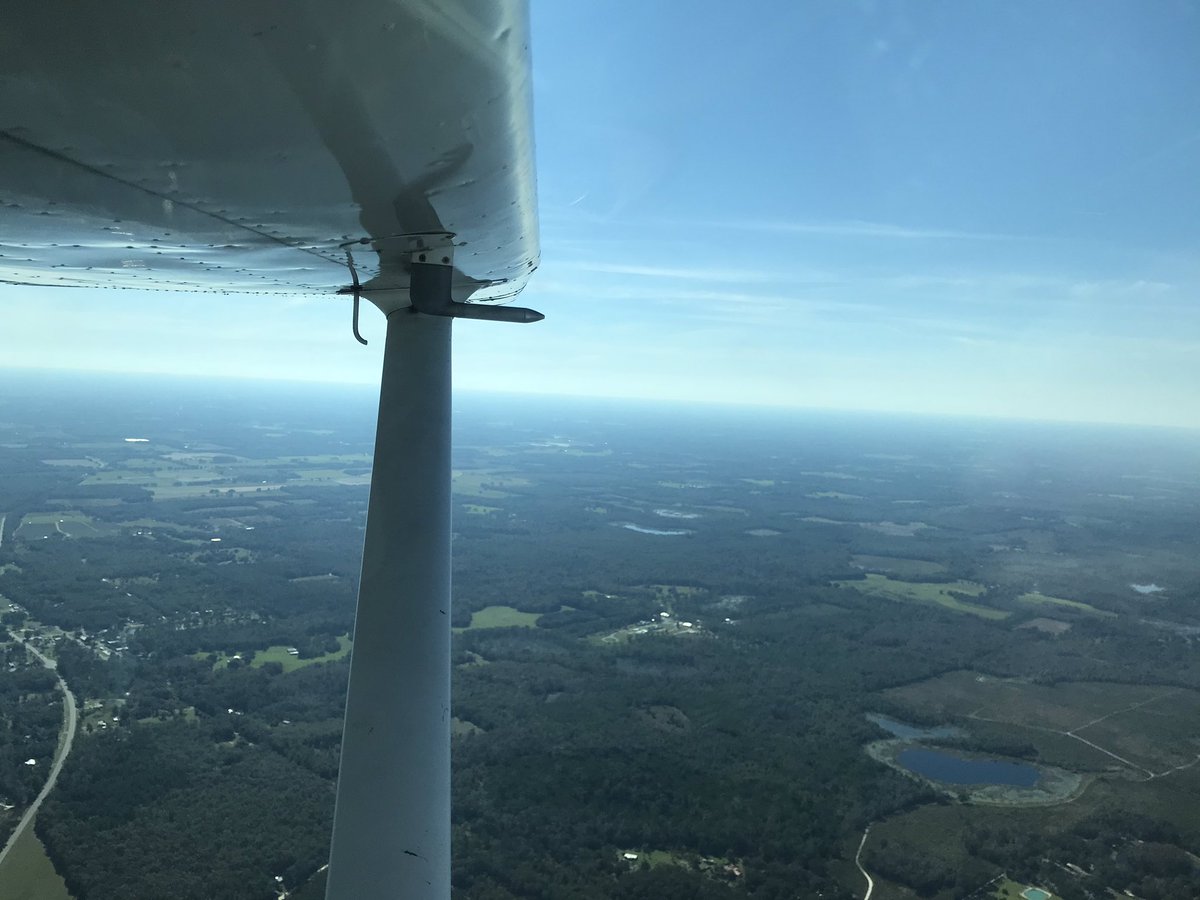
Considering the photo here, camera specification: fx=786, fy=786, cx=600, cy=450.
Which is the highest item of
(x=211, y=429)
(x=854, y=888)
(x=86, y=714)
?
(x=211, y=429)

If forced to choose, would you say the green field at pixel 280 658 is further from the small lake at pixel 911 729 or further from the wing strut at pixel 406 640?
the wing strut at pixel 406 640

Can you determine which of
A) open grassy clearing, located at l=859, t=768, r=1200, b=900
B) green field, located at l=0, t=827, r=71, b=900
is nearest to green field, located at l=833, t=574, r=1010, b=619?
open grassy clearing, located at l=859, t=768, r=1200, b=900

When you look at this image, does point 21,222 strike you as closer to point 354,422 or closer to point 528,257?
point 528,257

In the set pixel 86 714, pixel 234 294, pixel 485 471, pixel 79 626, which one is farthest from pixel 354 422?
pixel 234 294

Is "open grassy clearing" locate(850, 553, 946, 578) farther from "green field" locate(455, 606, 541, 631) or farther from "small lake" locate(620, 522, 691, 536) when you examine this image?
"green field" locate(455, 606, 541, 631)

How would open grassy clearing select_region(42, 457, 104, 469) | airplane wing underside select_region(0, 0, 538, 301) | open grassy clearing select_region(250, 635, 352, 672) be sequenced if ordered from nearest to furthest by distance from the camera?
airplane wing underside select_region(0, 0, 538, 301)
open grassy clearing select_region(250, 635, 352, 672)
open grassy clearing select_region(42, 457, 104, 469)

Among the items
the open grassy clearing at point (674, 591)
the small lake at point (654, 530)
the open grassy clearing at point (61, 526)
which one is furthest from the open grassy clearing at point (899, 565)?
the open grassy clearing at point (61, 526)
